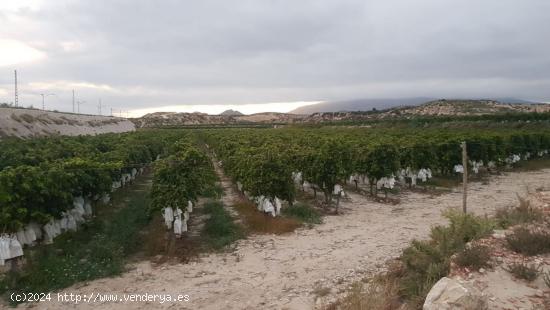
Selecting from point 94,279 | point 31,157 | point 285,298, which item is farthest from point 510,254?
point 31,157

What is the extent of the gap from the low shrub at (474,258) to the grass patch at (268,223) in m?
7.16

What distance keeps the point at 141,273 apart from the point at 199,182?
363cm

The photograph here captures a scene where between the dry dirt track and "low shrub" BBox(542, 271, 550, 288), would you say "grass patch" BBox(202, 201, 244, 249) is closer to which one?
the dry dirt track

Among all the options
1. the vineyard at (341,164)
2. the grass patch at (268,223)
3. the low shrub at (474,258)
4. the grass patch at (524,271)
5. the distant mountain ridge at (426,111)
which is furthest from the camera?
Result: the distant mountain ridge at (426,111)

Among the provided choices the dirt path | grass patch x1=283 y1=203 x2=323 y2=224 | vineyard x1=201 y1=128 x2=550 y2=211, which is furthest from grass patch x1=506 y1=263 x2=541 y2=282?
the dirt path

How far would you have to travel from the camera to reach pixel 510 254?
315 inches

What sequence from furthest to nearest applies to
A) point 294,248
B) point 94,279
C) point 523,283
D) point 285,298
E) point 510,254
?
point 294,248 < point 94,279 < point 285,298 < point 510,254 < point 523,283

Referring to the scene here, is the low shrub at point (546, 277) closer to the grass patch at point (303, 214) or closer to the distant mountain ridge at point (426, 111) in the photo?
the grass patch at point (303, 214)

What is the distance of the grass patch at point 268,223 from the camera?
14.2m

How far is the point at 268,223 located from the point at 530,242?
849 cm

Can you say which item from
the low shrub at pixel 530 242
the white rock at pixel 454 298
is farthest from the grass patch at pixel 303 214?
the white rock at pixel 454 298

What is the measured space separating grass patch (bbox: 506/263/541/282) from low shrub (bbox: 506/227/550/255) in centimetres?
69

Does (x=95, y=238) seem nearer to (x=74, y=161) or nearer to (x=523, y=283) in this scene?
(x=74, y=161)

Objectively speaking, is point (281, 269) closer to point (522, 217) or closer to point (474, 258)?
point (474, 258)
